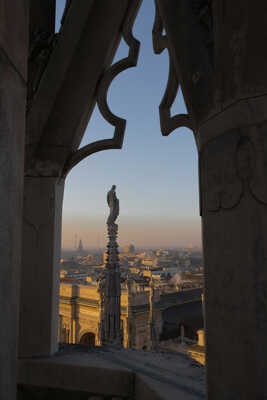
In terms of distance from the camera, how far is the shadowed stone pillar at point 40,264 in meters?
2.85

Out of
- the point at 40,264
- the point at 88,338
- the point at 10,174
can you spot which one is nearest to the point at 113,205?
the point at 40,264

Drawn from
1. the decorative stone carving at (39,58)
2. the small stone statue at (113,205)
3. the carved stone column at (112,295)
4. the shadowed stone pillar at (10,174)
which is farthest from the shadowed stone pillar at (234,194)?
the carved stone column at (112,295)

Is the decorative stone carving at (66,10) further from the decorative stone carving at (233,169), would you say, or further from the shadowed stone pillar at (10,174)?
the decorative stone carving at (233,169)

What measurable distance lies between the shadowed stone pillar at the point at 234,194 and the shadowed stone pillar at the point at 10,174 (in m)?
0.81

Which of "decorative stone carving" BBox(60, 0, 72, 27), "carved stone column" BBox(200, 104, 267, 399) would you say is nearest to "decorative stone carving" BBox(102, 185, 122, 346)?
"decorative stone carving" BBox(60, 0, 72, 27)

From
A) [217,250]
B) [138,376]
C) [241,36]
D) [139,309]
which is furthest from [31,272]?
[139,309]

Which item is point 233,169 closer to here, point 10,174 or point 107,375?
point 10,174

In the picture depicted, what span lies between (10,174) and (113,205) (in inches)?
172

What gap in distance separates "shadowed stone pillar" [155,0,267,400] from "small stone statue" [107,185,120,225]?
3984 millimetres

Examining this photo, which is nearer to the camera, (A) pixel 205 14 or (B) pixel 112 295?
(A) pixel 205 14

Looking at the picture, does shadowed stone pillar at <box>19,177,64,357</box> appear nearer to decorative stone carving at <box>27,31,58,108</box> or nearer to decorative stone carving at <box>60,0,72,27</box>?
decorative stone carving at <box>27,31,58,108</box>

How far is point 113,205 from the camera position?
5566mm

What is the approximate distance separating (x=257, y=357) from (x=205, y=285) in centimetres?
36

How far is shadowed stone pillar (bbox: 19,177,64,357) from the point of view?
2.85 m
